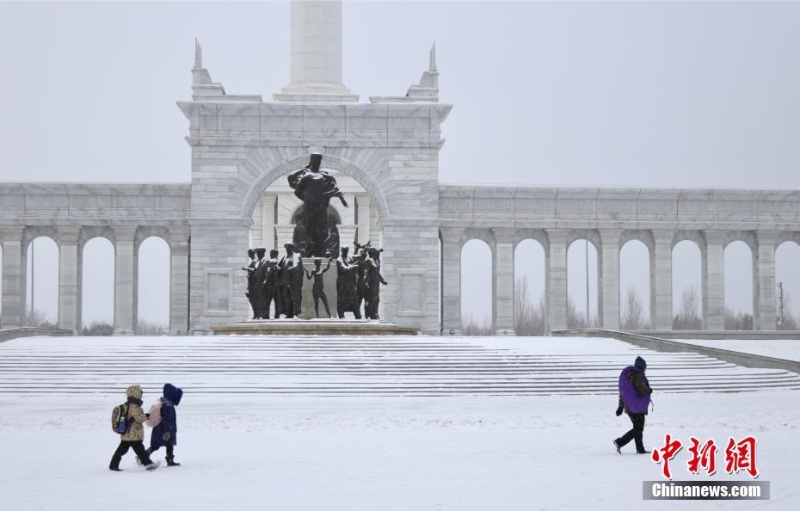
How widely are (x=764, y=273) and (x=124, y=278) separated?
32.3 m

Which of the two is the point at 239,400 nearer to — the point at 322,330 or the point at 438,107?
the point at 322,330

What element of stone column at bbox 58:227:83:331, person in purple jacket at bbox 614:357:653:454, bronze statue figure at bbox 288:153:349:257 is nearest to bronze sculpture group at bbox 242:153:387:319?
bronze statue figure at bbox 288:153:349:257

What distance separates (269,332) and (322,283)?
3.41m

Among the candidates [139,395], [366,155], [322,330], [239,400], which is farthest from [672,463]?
[366,155]

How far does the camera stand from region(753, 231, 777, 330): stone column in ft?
211

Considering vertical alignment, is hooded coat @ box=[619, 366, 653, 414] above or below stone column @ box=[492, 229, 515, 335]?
below

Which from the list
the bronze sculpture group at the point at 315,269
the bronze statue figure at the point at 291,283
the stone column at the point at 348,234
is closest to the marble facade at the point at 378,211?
the stone column at the point at 348,234

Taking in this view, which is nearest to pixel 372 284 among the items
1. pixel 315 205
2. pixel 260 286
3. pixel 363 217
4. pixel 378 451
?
pixel 315 205

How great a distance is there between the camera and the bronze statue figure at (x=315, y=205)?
45.1 m

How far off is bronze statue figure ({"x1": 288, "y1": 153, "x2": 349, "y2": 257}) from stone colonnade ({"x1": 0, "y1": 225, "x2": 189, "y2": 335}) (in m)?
17.6

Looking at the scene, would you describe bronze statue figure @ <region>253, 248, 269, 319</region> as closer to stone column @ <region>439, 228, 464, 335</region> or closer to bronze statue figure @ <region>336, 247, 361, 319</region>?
bronze statue figure @ <region>336, 247, 361, 319</region>

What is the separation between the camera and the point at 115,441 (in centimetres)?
2156

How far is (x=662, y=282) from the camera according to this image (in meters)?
63.3

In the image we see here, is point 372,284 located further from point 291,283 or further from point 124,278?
point 124,278
